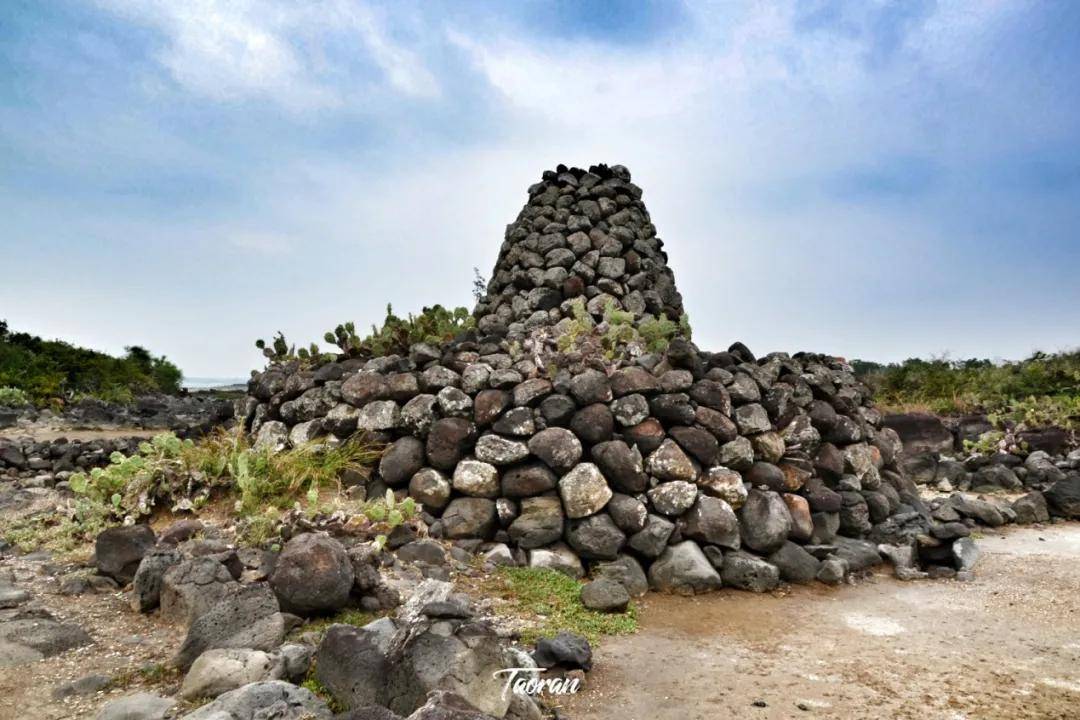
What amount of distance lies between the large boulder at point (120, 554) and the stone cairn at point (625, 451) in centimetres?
254

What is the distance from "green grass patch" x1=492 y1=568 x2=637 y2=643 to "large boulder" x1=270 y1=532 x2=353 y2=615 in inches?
55.7

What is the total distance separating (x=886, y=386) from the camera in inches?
895

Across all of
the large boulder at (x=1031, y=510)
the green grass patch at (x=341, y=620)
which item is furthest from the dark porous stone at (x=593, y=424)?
the large boulder at (x=1031, y=510)

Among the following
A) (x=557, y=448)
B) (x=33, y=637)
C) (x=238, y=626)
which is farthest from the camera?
(x=557, y=448)

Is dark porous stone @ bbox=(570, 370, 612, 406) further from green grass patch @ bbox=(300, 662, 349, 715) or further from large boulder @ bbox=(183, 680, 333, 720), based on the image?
large boulder @ bbox=(183, 680, 333, 720)

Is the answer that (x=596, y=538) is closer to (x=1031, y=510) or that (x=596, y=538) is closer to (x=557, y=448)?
(x=557, y=448)

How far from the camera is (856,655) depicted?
16.3ft

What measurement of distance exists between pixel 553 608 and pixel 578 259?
6304 millimetres

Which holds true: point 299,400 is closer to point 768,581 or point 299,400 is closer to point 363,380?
point 363,380

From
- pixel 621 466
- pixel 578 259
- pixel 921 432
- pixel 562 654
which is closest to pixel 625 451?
pixel 621 466

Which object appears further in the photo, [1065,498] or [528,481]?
[1065,498]

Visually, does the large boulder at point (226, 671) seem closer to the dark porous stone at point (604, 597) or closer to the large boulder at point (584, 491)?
the dark porous stone at point (604, 597)

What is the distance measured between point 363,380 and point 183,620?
393 centimetres

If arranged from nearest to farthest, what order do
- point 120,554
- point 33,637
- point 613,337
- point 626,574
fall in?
point 33,637
point 120,554
point 626,574
point 613,337
